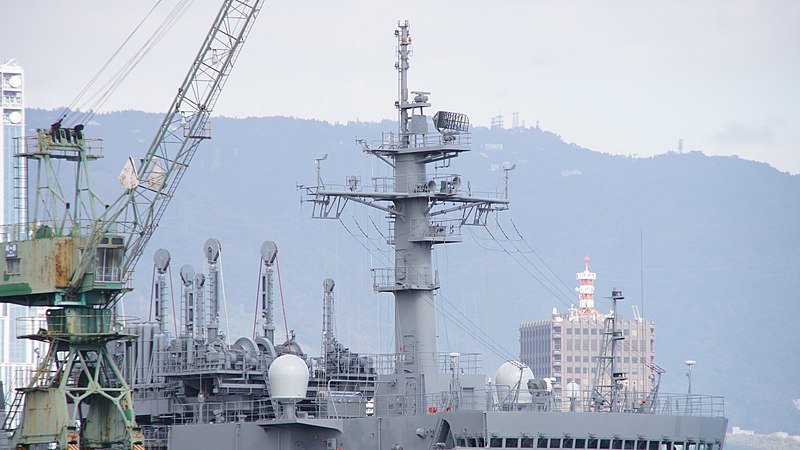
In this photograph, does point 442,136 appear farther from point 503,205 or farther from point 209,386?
point 209,386

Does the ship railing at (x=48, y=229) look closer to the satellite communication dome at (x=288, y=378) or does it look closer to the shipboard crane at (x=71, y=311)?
the shipboard crane at (x=71, y=311)

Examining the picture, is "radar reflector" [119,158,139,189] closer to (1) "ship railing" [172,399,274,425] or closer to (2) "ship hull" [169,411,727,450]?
(1) "ship railing" [172,399,274,425]

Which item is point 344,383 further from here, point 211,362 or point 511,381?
point 511,381

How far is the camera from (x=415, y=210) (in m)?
56.3

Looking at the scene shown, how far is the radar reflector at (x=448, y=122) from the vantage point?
55.9 meters

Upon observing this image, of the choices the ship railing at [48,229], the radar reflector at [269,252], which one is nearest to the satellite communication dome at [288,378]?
the ship railing at [48,229]

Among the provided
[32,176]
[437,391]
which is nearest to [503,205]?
[437,391]

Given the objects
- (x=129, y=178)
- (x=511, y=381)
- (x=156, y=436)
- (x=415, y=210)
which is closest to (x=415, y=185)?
(x=415, y=210)

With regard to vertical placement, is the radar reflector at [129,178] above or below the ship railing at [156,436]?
above

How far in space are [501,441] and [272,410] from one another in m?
12.0

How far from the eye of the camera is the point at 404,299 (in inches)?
2203

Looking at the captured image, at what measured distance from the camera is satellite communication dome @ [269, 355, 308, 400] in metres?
50.1

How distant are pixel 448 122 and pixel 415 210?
368 centimetres

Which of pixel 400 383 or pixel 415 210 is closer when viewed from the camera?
pixel 400 383
